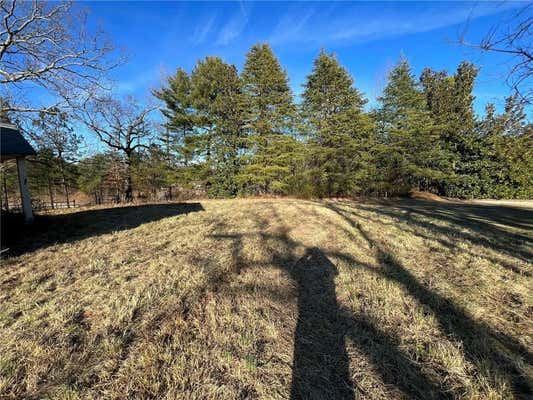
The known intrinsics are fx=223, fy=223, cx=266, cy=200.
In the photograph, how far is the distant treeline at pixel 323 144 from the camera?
14.2 meters

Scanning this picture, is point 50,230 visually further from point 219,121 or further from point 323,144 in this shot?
point 323,144

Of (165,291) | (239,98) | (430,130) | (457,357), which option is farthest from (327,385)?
(430,130)

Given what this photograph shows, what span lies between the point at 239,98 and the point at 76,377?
15678 mm

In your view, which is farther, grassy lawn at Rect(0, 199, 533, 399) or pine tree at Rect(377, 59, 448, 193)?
pine tree at Rect(377, 59, 448, 193)

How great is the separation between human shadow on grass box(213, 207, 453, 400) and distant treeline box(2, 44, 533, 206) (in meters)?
11.9

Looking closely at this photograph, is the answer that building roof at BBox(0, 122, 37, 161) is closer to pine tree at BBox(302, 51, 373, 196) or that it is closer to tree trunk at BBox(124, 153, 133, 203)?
tree trunk at BBox(124, 153, 133, 203)

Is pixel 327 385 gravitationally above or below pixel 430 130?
below

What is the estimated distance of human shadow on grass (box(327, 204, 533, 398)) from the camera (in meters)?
1.49

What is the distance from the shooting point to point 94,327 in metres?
1.99

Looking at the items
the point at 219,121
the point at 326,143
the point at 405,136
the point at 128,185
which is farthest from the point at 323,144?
the point at 128,185

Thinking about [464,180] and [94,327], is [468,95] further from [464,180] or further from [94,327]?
[94,327]

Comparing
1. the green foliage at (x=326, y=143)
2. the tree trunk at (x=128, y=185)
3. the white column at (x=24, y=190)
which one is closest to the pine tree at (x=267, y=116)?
the green foliage at (x=326, y=143)

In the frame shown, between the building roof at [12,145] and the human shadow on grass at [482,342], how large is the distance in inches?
317

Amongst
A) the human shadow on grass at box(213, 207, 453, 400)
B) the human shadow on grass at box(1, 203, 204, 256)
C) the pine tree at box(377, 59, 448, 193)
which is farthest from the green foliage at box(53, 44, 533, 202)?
the human shadow on grass at box(213, 207, 453, 400)
